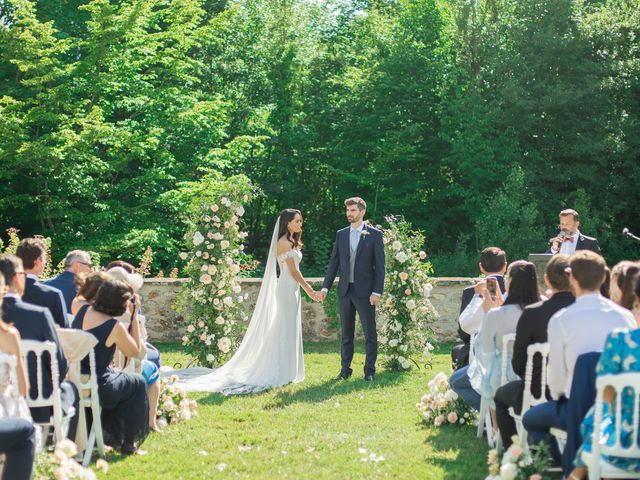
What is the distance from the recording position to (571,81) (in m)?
21.6

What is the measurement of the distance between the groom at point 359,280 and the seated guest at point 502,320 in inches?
118

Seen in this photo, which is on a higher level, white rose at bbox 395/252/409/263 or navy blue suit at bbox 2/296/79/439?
white rose at bbox 395/252/409/263

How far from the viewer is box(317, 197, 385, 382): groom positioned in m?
8.93

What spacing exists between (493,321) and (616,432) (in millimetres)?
1853

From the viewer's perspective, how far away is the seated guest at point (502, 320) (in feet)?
18.3

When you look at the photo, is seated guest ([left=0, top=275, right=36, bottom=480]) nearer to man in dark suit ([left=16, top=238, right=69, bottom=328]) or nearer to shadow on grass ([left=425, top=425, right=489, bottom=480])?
man in dark suit ([left=16, top=238, right=69, bottom=328])

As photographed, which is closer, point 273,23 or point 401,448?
point 401,448

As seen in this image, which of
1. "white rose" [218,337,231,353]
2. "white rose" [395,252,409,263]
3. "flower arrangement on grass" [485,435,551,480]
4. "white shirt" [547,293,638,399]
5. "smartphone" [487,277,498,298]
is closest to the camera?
"white shirt" [547,293,638,399]

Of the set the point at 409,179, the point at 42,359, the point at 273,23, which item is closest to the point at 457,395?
the point at 42,359

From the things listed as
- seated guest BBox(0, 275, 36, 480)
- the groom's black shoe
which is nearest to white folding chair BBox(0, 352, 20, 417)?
seated guest BBox(0, 275, 36, 480)

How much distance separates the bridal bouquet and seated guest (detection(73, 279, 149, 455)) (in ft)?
1.73

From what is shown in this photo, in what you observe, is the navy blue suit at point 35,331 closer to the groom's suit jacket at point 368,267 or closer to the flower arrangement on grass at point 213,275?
the groom's suit jacket at point 368,267

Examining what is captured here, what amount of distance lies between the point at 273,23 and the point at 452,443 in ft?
66.3

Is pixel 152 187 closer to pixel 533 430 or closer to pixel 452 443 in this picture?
pixel 452 443
